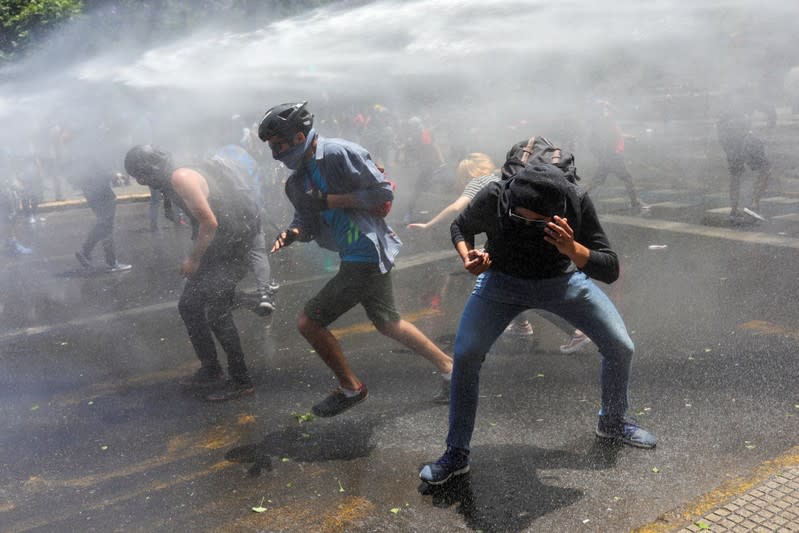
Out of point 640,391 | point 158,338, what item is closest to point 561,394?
point 640,391

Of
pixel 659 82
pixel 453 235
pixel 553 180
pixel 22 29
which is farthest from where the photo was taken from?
pixel 659 82

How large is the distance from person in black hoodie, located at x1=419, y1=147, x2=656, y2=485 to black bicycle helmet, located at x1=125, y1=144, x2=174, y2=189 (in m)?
2.29

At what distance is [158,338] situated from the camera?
21.7ft

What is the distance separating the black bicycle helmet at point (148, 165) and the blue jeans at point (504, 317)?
2.47m

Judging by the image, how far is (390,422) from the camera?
4.53 meters

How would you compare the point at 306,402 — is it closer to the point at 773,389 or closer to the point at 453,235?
the point at 453,235

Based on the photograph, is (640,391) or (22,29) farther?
(22,29)

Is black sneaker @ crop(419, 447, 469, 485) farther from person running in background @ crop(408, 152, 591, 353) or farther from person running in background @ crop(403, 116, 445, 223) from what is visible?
person running in background @ crop(403, 116, 445, 223)

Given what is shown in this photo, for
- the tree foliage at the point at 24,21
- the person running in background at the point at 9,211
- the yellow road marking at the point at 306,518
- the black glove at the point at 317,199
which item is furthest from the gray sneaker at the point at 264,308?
the tree foliage at the point at 24,21

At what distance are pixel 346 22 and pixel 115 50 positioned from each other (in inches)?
114

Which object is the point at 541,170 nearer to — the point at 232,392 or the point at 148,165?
the point at 232,392

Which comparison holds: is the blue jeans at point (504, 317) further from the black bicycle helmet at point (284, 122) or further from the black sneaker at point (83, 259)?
the black sneaker at point (83, 259)

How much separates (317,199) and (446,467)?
1550mm

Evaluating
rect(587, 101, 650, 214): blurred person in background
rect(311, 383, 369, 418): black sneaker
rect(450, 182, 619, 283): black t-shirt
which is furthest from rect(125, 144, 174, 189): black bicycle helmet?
rect(587, 101, 650, 214): blurred person in background
